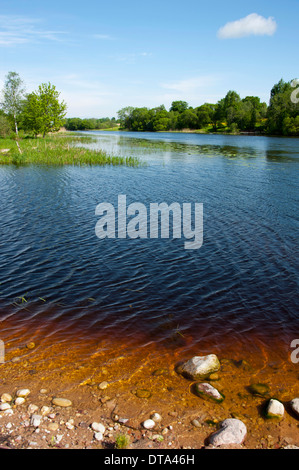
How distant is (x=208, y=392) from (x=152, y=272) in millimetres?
6985

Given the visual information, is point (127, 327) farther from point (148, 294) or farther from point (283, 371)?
point (283, 371)

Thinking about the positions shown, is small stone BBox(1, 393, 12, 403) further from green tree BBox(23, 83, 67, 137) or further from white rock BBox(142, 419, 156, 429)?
green tree BBox(23, 83, 67, 137)

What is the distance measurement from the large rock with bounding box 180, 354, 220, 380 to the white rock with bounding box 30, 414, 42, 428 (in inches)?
138

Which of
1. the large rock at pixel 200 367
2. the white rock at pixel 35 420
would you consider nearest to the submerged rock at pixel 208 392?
the large rock at pixel 200 367

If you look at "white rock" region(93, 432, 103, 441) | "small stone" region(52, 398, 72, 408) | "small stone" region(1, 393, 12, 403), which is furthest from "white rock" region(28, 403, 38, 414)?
"white rock" region(93, 432, 103, 441)

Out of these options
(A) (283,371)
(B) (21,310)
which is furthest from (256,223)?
(B) (21,310)

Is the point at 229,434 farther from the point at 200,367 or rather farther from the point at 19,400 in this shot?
the point at 19,400

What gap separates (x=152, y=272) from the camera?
14000 millimetres

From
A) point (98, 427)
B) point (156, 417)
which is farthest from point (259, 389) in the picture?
point (98, 427)

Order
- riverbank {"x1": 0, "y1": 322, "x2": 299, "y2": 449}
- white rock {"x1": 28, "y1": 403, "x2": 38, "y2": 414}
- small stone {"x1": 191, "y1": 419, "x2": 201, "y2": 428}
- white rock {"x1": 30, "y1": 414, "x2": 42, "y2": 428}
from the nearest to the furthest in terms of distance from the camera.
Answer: riverbank {"x1": 0, "y1": 322, "x2": 299, "y2": 449} < white rock {"x1": 30, "y1": 414, "x2": 42, "y2": 428} < small stone {"x1": 191, "y1": 419, "x2": 201, "y2": 428} < white rock {"x1": 28, "y1": 403, "x2": 38, "y2": 414}

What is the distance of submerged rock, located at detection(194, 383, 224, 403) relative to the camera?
23.9 feet

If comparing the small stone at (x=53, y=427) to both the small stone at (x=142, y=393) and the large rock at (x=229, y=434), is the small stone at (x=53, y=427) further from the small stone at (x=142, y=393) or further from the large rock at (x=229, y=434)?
the large rock at (x=229, y=434)

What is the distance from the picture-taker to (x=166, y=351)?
9.11 metres

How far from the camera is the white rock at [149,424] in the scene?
6.38 metres
